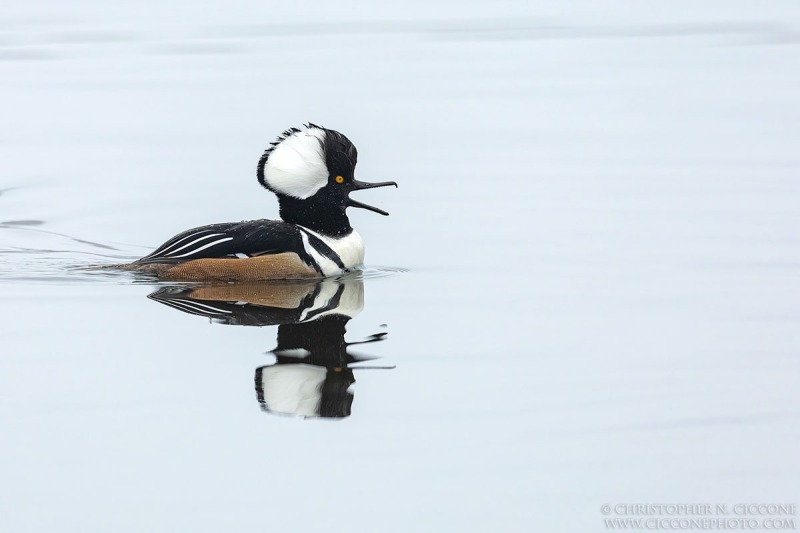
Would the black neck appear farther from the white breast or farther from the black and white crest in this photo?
the black and white crest

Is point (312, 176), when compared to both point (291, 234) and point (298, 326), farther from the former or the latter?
point (298, 326)

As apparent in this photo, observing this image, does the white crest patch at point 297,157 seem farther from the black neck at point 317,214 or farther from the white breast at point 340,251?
the white breast at point 340,251

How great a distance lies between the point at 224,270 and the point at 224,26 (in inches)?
768

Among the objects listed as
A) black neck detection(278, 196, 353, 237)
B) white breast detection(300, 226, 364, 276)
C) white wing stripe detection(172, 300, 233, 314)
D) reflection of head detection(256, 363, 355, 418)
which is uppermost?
black neck detection(278, 196, 353, 237)

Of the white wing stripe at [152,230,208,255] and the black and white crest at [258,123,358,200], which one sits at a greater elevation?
the black and white crest at [258,123,358,200]

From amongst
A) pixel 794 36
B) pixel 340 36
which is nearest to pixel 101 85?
pixel 340 36

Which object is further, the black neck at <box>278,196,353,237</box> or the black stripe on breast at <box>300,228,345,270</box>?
the black neck at <box>278,196,353,237</box>

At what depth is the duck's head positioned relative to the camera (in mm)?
10562

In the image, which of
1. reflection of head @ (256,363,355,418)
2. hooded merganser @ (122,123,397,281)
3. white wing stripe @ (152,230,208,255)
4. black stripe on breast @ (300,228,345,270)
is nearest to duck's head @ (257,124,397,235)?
hooded merganser @ (122,123,397,281)

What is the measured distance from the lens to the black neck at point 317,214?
1079cm

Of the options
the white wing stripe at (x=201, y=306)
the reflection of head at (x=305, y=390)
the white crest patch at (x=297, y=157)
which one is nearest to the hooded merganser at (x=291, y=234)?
the white crest patch at (x=297, y=157)

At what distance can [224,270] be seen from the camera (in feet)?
34.2

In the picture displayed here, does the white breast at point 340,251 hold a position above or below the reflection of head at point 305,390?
above

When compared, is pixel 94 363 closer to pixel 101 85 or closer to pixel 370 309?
pixel 370 309
